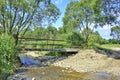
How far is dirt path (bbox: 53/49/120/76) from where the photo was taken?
2433cm

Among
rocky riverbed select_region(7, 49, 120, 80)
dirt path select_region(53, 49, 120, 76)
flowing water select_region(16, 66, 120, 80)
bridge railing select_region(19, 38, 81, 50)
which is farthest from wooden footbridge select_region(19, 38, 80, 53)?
flowing water select_region(16, 66, 120, 80)

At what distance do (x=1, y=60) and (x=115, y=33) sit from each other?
78824mm

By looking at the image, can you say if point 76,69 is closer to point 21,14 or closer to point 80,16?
point 21,14

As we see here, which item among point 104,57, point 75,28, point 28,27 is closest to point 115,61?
point 104,57

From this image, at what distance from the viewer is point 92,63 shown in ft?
87.9

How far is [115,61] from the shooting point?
2644cm

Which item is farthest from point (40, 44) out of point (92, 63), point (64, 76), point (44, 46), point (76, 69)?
point (64, 76)

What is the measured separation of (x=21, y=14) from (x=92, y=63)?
10.2m

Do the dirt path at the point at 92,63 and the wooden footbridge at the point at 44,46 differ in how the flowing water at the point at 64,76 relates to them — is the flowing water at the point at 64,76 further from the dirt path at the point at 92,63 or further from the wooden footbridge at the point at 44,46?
the wooden footbridge at the point at 44,46

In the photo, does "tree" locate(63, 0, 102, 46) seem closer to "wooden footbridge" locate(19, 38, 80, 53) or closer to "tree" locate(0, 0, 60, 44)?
"wooden footbridge" locate(19, 38, 80, 53)

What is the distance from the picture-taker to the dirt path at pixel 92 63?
2433cm

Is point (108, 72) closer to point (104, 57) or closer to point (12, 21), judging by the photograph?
point (104, 57)

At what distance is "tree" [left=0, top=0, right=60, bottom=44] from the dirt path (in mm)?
5843

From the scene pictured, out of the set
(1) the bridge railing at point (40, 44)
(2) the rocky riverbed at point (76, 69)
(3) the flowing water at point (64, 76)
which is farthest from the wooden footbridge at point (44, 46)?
(3) the flowing water at point (64, 76)
